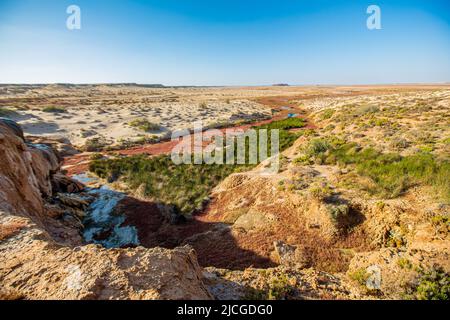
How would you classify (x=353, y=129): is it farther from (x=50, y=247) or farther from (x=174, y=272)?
(x=50, y=247)

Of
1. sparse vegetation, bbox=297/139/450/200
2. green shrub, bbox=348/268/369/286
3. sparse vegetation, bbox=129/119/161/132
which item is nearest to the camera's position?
green shrub, bbox=348/268/369/286

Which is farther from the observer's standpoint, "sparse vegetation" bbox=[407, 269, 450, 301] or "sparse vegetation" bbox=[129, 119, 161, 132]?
"sparse vegetation" bbox=[129, 119, 161, 132]

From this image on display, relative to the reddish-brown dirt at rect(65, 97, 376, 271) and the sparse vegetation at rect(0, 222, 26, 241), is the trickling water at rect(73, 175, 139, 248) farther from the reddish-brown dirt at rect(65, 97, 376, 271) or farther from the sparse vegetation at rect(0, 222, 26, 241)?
the sparse vegetation at rect(0, 222, 26, 241)

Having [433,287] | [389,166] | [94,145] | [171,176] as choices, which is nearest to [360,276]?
[433,287]

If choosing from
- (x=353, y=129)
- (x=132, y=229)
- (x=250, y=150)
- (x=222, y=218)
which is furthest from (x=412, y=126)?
(x=132, y=229)

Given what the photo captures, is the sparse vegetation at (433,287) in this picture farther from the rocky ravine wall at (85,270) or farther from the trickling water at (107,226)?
the trickling water at (107,226)

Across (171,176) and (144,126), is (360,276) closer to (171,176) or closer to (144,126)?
(171,176)

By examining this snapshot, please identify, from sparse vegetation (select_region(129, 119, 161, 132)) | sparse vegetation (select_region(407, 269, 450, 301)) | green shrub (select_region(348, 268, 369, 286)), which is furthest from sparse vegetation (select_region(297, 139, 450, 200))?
sparse vegetation (select_region(129, 119, 161, 132))

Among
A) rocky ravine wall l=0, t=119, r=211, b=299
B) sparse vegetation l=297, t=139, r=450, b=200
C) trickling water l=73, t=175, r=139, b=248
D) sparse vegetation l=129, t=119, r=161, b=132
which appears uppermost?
sparse vegetation l=129, t=119, r=161, b=132

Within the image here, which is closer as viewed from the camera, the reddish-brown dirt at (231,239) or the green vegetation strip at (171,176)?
the reddish-brown dirt at (231,239)

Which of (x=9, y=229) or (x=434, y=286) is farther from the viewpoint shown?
(x=9, y=229)

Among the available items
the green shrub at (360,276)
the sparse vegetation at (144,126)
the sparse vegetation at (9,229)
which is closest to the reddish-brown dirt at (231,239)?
the green shrub at (360,276)
